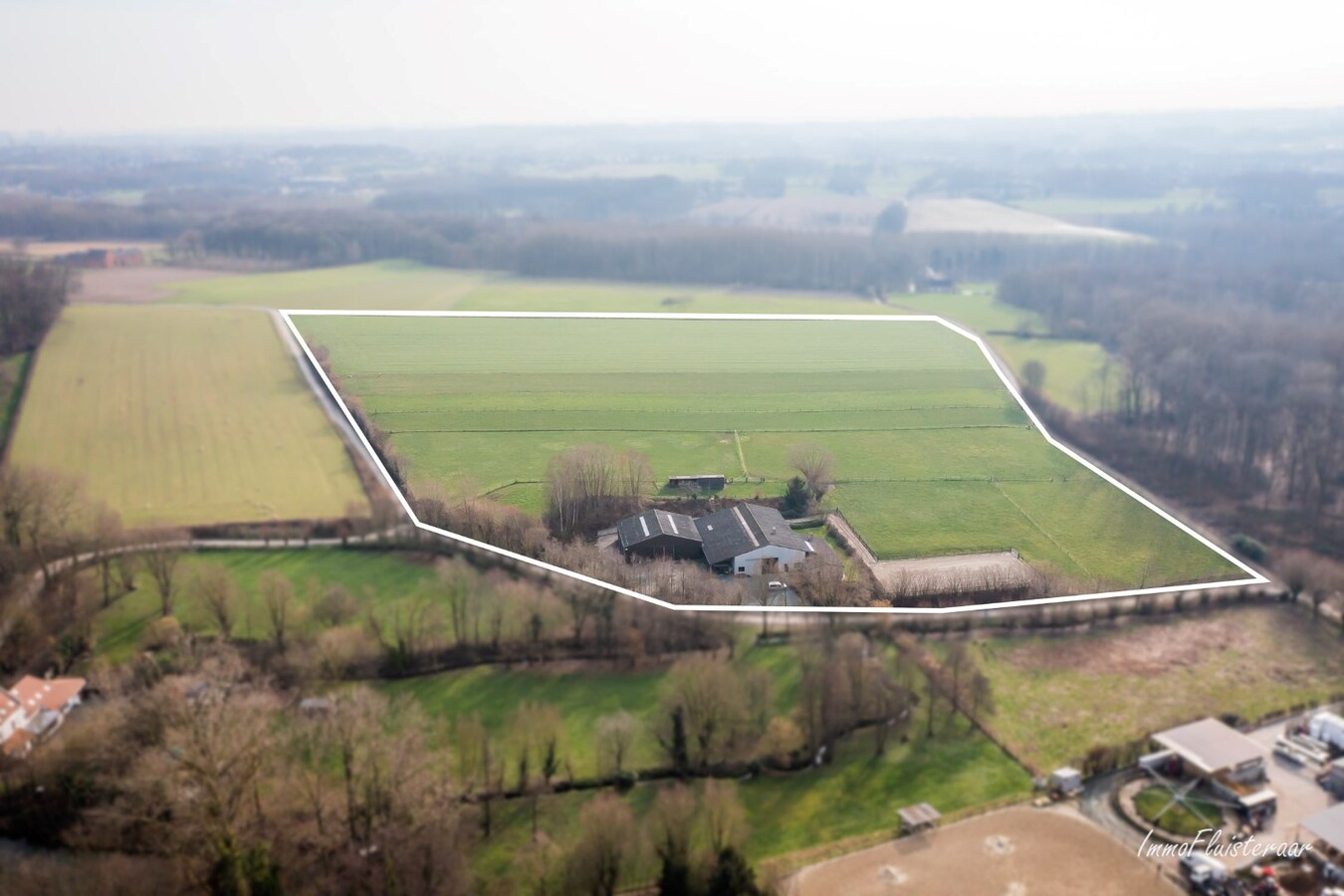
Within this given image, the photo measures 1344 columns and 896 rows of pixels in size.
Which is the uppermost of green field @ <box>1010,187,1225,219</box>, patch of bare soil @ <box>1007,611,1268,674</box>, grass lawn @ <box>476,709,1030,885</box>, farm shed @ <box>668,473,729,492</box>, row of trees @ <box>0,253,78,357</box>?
green field @ <box>1010,187,1225,219</box>

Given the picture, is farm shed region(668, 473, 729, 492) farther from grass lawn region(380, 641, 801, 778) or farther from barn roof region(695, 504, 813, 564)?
grass lawn region(380, 641, 801, 778)

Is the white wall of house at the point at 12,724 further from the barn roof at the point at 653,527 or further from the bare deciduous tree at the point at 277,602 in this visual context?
the barn roof at the point at 653,527

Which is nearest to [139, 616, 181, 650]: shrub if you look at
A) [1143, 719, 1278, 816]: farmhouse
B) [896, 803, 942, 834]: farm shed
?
[896, 803, 942, 834]: farm shed

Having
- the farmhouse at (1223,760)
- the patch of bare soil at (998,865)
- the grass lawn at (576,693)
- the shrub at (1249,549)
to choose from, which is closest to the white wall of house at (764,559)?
the grass lawn at (576,693)

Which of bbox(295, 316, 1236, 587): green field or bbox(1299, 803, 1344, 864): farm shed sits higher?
bbox(295, 316, 1236, 587): green field

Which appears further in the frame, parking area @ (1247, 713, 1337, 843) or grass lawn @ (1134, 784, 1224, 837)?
grass lawn @ (1134, 784, 1224, 837)

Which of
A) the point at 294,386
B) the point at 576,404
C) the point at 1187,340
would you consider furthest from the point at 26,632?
the point at 1187,340
